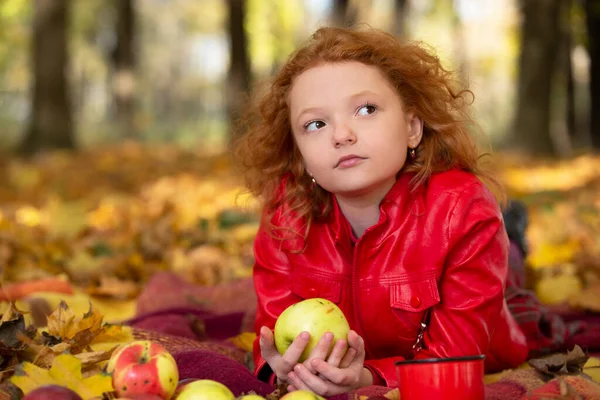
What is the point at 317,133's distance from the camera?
7.91ft

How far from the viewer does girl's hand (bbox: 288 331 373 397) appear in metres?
1.99

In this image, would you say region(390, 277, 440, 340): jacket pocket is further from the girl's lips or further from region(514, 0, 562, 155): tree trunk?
region(514, 0, 562, 155): tree trunk

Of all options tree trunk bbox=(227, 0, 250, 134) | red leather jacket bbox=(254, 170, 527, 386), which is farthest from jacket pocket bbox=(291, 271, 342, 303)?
tree trunk bbox=(227, 0, 250, 134)

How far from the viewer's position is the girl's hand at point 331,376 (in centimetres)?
199

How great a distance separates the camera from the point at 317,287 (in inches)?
99.1

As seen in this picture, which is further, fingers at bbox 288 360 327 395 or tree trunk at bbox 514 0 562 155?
tree trunk at bbox 514 0 562 155

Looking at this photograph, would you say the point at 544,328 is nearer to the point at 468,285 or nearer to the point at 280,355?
the point at 468,285

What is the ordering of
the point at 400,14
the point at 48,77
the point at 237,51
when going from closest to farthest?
the point at 48,77
the point at 237,51
the point at 400,14

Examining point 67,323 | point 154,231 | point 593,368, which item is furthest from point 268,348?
point 154,231

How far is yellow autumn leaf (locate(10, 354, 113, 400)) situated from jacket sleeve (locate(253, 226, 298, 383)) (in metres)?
0.83

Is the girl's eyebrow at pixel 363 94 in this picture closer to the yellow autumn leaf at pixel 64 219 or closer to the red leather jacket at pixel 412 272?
the red leather jacket at pixel 412 272

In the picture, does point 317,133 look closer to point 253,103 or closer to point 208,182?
point 253,103

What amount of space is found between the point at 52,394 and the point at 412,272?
1220mm

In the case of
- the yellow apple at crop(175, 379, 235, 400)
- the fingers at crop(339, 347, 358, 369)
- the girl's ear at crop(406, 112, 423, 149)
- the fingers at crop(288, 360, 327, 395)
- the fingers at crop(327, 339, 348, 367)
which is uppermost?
the girl's ear at crop(406, 112, 423, 149)
